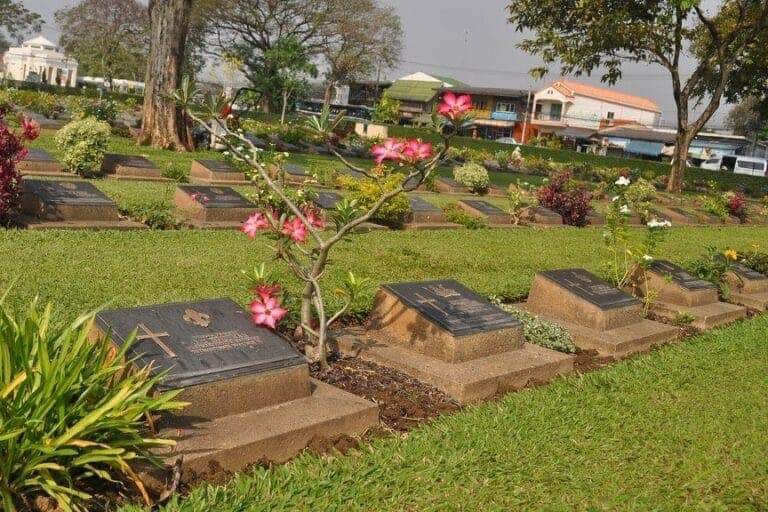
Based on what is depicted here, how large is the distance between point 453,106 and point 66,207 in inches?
214

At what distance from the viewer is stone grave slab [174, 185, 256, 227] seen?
9.46 metres

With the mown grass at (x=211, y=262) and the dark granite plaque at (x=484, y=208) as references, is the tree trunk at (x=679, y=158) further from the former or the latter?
the mown grass at (x=211, y=262)

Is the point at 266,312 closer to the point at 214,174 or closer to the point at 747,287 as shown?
the point at 747,287

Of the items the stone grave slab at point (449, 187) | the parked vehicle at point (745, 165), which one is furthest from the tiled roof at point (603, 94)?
the stone grave slab at point (449, 187)

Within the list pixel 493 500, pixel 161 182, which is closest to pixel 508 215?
pixel 161 182

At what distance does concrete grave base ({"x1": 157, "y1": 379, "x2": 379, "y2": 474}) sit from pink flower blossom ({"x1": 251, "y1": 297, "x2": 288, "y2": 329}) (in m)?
0.42

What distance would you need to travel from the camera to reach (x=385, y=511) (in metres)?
3.22

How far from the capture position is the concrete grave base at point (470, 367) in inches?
188

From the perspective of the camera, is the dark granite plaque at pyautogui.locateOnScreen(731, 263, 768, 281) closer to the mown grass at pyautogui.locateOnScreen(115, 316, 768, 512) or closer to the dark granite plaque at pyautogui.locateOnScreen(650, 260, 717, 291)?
the dark granite plaque at pyautogui.locateOnScreen(650, 260, 717, 291)

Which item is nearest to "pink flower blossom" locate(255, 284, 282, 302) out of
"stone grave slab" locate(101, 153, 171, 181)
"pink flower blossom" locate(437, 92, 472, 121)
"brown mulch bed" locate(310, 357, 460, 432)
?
"brown mulch bed" locate(310, 357, 460, 432)

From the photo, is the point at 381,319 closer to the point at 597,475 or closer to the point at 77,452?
the point at 597,475

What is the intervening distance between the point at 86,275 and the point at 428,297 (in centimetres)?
263

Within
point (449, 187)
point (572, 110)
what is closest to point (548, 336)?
point (449, 187)

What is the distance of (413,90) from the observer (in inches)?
2886
